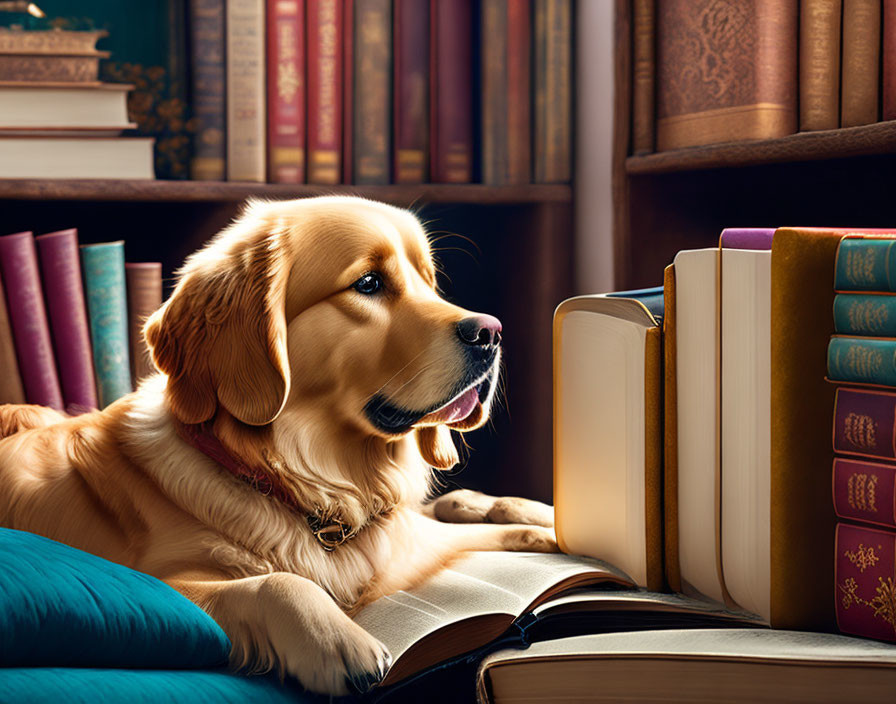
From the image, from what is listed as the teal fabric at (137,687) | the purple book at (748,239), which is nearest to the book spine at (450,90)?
the purple book at (748,239)

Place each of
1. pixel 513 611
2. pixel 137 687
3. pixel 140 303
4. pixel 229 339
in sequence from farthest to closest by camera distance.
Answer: pixel 140 303 → pixel 229 339 → pixel 513 611 → pixel 137 687

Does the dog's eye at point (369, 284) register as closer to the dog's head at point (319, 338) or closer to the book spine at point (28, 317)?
the dog's head at point (319, 338)

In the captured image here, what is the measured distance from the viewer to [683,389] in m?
0.98

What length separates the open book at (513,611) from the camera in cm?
85

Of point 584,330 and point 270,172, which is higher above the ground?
point 270,172

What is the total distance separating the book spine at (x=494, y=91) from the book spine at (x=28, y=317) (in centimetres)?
72

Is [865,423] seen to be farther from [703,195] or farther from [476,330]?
[703,195]

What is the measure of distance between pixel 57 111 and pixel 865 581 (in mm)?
1254

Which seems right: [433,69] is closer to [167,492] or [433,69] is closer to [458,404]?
[458,404]

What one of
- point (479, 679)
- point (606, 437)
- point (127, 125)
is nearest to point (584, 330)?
point (606, 437)

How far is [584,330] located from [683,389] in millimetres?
146

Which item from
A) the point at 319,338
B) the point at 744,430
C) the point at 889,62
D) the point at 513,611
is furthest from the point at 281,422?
the point at 889,62

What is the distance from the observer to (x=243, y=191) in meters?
1.39

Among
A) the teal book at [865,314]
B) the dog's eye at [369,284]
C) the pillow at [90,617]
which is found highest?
the dog's eye at [369,284]
